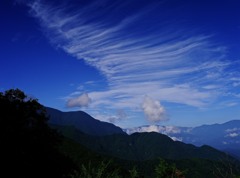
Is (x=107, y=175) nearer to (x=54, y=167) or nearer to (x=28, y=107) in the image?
(x=54, y=167)

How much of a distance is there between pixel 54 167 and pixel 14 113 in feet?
30.6

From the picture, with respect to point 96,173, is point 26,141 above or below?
above

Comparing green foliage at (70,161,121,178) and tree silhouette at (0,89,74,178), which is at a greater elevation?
tree silhouette at (0,89,74,178)

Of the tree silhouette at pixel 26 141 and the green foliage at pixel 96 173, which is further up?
the tree silhouette at pixel 26 141

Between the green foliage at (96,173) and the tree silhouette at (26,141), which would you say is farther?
the tree silhouette at (26,141)

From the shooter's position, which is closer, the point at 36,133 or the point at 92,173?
the point at 92,173

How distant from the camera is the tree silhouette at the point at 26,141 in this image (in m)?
34.8

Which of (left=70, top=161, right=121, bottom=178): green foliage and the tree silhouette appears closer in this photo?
(left=70, top=161, right=121, bottom=178): green foliage

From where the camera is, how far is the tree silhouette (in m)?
34.8

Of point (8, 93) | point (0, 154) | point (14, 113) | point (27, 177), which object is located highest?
point (8, 93)

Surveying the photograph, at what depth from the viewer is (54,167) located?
43.3 meters

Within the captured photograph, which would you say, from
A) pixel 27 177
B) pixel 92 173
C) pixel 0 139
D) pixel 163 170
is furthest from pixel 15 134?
pixel 92 173

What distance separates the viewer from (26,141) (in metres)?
38.7

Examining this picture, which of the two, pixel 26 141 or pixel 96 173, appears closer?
pixel 96 173
